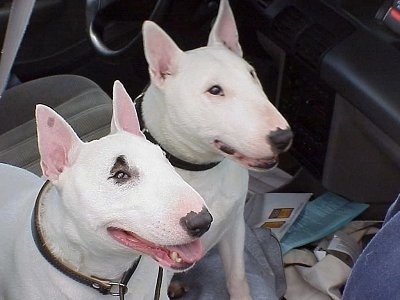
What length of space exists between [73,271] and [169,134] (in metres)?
0.35

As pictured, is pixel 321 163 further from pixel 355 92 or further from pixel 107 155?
pixel 107 155

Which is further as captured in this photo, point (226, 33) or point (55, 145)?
point (226, 33)

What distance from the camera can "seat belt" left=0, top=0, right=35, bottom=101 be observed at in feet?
4.65

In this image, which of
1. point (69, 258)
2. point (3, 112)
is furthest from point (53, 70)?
point (69, 258)

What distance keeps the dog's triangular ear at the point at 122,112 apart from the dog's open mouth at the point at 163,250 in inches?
6.4

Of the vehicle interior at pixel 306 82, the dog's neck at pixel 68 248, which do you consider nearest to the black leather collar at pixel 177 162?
the vehicle interior at pixel 306 82

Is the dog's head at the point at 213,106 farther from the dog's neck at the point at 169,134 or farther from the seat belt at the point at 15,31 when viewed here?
the seat belt at the point at 15,31

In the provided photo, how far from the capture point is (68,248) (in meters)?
1.19

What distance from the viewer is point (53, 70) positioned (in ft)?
7.89

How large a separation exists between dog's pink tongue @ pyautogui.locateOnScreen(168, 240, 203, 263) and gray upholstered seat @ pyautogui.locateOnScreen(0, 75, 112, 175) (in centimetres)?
57

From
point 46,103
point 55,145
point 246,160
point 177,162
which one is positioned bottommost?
point 46,103

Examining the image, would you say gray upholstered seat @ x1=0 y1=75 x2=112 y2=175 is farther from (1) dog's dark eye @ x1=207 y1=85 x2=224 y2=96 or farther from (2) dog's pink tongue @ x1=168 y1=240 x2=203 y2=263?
(2) dog's pink tongue @ x1=168 y1=240 x2=203 y2=263

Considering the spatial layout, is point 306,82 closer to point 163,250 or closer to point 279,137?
point 279,137

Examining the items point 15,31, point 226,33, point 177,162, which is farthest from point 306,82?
point 15,31
